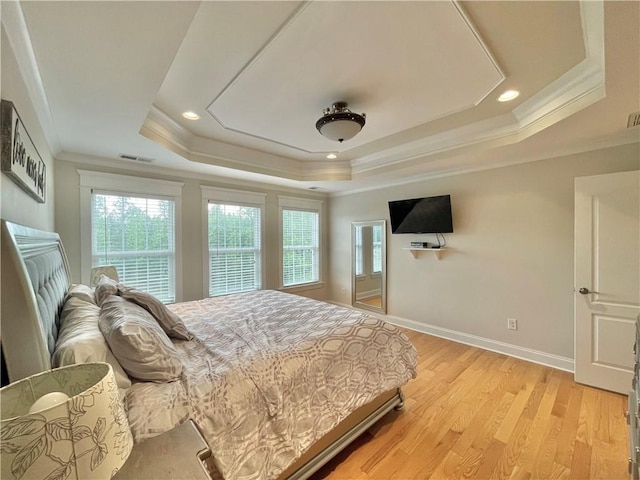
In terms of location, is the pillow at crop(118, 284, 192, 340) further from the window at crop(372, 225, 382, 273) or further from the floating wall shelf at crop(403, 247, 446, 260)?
the window at crop(372, 225, 382, 273)

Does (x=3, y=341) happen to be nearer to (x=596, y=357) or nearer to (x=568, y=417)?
(x=568, y=417)

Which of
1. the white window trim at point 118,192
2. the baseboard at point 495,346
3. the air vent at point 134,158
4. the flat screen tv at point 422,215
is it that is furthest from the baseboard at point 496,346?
the air vent at point 134,158

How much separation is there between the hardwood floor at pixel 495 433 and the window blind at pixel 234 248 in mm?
2827

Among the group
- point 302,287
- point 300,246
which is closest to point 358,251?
point 300,246

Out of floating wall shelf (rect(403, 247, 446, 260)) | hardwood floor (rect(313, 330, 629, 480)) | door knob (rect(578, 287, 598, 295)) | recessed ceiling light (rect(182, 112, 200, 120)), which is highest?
recessed ceiling light (rect(182, 112, 200, 120))

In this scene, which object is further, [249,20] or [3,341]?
[249,20]

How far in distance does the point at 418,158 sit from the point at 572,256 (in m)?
1.95

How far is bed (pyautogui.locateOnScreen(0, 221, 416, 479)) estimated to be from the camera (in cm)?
88

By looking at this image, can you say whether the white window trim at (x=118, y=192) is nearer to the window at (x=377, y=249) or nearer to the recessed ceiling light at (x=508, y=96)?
the window at (x=377, y=249)

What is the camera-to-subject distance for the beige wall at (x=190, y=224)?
2842 millimetres

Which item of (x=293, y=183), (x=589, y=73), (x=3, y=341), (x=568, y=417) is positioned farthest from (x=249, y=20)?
(x=568, y=417)

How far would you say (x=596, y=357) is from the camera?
2.52 metres

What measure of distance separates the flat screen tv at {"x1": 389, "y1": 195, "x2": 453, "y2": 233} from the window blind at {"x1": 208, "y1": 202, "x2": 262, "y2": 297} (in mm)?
2262

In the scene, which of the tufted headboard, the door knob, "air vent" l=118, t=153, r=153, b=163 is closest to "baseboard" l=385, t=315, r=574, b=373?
the door knob
